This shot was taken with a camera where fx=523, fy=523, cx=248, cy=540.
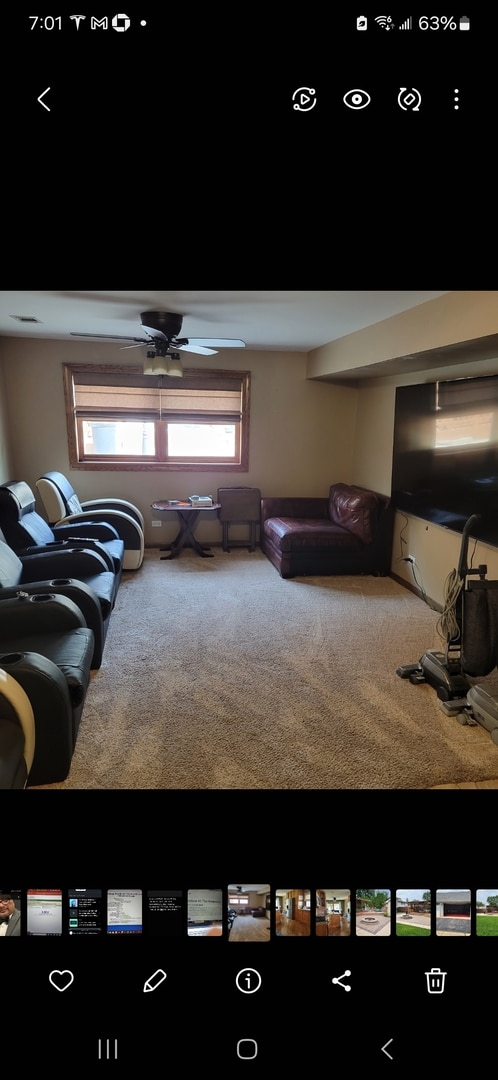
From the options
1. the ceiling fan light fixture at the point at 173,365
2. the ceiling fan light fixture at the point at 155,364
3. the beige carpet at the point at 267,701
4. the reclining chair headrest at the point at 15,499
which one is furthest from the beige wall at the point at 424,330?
the reclining chair headrest at the point at 15,499

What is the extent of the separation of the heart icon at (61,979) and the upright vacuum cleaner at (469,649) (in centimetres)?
Answer: 211

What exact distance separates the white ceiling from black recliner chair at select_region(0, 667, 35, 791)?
2248 mm

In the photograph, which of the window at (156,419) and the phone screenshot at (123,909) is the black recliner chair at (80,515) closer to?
the window at (156,419)

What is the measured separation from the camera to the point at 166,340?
3957mm

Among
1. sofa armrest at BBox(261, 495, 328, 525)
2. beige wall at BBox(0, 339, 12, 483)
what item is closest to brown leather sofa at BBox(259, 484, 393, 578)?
sofa armrest at BBox(261, 495, 328, 525)

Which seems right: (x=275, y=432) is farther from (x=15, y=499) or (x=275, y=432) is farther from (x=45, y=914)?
(x=45, y=914)

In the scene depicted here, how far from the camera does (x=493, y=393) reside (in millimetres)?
3025

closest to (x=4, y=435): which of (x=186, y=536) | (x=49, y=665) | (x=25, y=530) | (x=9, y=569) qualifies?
(x=25, y=530)

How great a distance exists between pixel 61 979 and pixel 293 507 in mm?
5201

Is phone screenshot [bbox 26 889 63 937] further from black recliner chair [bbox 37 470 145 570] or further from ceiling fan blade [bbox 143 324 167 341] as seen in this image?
black recliner chair [bbox 37 470 145 570]

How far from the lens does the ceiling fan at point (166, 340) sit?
3527 millimetres

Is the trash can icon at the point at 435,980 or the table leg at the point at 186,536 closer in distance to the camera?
the trash can icon at the point at 435,980
